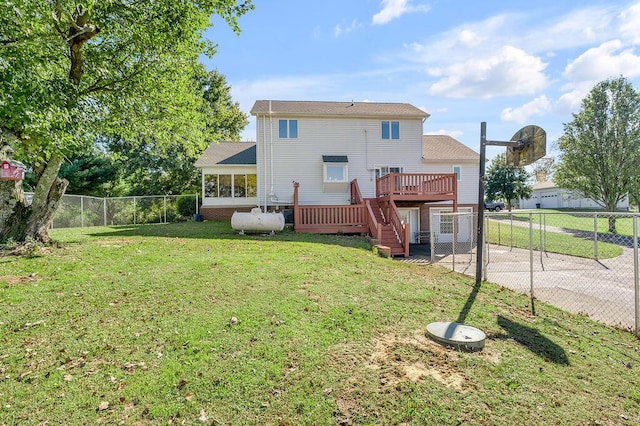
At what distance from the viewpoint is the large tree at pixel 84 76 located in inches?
253

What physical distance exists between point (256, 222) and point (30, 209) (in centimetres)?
680

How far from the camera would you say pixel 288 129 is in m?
17.6

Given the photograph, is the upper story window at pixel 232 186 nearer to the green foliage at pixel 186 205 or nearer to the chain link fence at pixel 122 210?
the chain link fence at pixel 122 210

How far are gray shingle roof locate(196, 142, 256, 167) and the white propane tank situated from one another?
19.9 feet

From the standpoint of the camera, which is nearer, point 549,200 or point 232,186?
point 232,186

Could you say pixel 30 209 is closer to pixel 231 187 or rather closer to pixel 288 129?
pixel 231 187

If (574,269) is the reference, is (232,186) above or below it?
above

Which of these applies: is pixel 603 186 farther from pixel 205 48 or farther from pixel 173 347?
pixel 173 347

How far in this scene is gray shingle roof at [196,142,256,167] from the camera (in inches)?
729

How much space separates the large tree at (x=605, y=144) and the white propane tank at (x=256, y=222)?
21.9 m

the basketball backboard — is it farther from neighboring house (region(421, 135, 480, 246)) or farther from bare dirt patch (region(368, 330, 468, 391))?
neighboring house (region(421, 135, 480, 246))

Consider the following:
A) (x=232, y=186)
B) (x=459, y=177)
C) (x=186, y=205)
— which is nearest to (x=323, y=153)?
(x=232, y=186)

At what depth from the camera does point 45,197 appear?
28.8 feet

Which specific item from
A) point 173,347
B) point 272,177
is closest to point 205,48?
point 272,177
